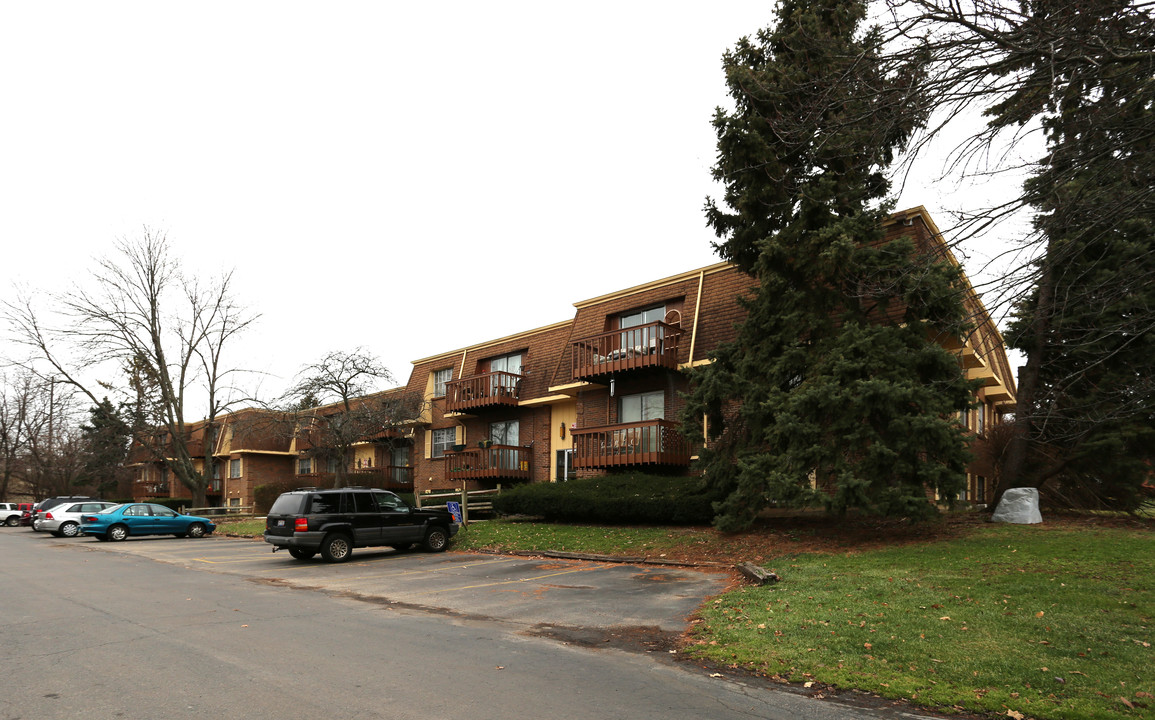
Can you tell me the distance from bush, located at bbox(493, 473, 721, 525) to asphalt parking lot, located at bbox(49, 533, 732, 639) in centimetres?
339

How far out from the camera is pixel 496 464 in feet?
92.5

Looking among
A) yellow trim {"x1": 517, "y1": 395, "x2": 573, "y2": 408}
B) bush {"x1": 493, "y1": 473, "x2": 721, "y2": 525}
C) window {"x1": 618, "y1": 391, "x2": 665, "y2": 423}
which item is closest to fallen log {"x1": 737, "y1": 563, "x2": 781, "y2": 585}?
bush {"x1": 493, "y1": 473, "x2": 721, "y2": 525}

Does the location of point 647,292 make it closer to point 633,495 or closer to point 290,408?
point 633,495

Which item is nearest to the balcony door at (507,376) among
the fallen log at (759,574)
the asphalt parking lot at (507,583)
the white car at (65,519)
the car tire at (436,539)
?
the car tire at (436,539)

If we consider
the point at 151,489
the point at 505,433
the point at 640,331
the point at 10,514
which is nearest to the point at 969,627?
the point at 640,331

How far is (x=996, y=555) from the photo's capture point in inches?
456

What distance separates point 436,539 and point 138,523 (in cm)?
1496

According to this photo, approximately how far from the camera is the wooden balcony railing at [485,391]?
28.9m

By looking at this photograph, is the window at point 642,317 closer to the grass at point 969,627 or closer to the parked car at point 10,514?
the grass at point 969,627

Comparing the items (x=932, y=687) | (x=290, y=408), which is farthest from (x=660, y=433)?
(x=290, y=408)

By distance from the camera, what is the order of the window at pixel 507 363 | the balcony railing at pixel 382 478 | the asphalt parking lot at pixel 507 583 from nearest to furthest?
1. the asphalt parking lot at pixel 507 583
2. the window at pixel 507 363
3. the balcony railing at pixel 382 478

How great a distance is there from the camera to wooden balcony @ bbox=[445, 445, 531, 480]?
92.3 feet

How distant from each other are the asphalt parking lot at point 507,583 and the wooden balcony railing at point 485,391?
10224 mm

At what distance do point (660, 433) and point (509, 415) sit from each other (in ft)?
31.6
